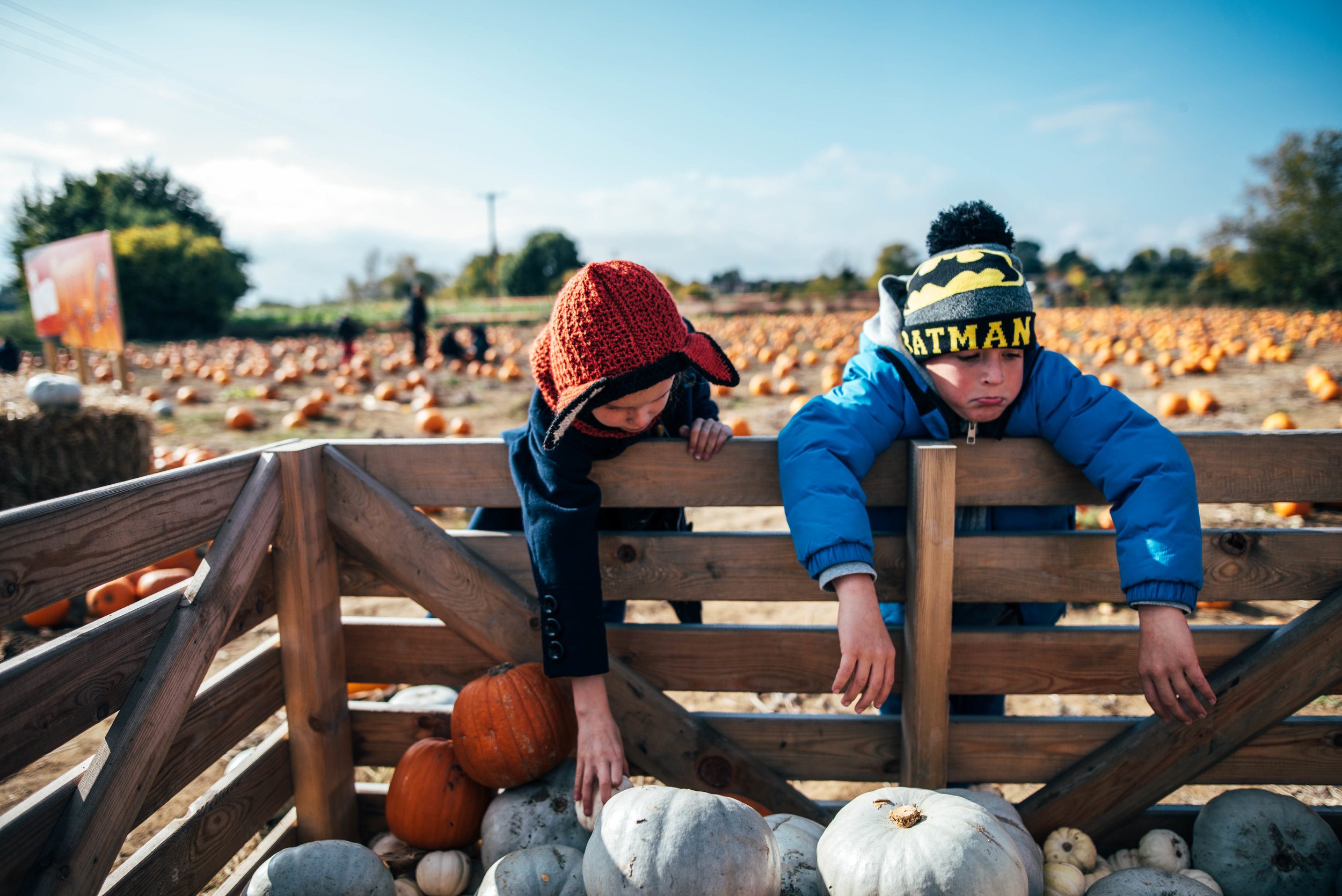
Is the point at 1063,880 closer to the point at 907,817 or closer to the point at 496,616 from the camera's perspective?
the point at 907,817

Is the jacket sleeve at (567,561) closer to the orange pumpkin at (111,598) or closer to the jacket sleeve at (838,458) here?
the jacket sleeve at (838,458)

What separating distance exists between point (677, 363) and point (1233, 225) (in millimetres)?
41801

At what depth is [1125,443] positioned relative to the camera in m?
1.76

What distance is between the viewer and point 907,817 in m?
1.54

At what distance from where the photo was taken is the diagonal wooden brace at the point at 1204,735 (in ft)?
6.38

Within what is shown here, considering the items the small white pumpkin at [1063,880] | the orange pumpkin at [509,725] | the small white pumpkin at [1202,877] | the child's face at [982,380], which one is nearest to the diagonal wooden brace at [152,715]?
the orange pumpkin at [509,725]

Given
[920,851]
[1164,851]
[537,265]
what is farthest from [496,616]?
[537,265]

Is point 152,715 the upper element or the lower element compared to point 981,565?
lower

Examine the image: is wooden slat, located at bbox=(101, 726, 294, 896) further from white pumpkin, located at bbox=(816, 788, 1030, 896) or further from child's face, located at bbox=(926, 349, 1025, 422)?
child's face, located at bbox=(926, 349, 1025, 422)

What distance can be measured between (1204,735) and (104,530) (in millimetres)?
2714

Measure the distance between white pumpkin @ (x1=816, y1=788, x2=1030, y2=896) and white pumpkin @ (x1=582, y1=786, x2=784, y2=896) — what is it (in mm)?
147

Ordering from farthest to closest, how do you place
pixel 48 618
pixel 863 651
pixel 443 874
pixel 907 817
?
pixel 48 618, pixel 443 874, pixel 863 651, pixel 907 817

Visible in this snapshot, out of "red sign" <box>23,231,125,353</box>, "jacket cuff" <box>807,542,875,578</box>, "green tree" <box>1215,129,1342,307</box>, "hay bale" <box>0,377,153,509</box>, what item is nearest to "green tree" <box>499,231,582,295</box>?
"green tree" <box>1215,129,1342,307</box>

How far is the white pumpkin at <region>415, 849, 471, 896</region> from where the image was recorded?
208cm
